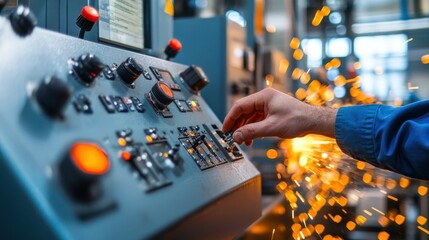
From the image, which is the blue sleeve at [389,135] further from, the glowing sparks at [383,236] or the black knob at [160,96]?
the glowing sparks at [383,236]

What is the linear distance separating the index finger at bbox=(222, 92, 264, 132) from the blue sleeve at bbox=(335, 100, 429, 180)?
0.21 meters

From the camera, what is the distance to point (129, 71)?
790 mm

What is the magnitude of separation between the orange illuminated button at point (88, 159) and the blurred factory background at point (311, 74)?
0.57 metres

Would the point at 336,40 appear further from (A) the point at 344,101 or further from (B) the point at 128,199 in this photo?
(B) the point at 128,199

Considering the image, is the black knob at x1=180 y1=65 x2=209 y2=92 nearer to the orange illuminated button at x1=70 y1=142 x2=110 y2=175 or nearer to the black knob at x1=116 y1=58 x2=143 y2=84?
the black knob at x1=116 y1=58 x2=143 y2=84

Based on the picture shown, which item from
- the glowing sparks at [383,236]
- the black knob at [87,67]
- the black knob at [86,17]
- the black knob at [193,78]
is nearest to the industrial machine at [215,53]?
the black knob at [193,78]

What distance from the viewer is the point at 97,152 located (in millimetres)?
519

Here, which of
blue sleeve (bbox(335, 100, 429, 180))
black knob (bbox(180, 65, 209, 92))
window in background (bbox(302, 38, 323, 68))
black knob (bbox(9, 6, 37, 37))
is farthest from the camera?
window in background (bbox(302, 38, 323, 68))

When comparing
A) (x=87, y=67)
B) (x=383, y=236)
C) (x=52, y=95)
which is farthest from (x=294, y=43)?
(x=52, y=95)

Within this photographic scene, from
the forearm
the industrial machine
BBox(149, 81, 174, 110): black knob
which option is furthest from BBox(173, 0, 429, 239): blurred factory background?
BBox(149, 81, 174, 110): black knob

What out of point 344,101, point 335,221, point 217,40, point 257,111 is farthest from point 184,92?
point 344,101

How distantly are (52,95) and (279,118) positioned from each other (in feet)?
2.01

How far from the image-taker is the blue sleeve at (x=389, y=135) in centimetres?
97

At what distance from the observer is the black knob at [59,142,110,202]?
0.47 m
